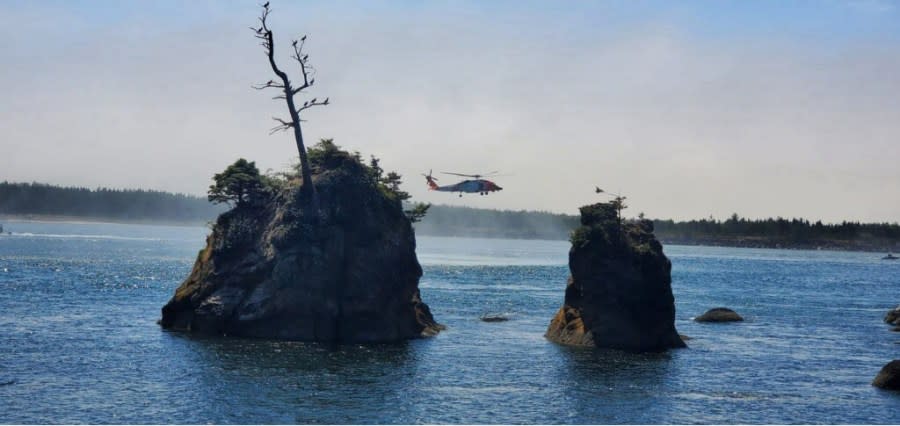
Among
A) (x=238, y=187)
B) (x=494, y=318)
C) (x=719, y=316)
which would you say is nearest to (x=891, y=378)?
(x=719, y=316)

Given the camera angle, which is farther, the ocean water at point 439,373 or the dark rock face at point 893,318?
the dark rock face at point 893,318

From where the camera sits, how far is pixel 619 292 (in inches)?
2416

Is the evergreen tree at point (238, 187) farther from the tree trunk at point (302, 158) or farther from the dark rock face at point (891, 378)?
the dark rock face at point (891, 378)

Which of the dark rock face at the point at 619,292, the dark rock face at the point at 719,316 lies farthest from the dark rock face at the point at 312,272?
the dark rock face at the point at 719,316

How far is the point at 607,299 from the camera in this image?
61656 mm

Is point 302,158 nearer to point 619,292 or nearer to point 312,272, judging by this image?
point 312,272

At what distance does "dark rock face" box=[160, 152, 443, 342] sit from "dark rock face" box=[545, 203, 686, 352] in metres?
11.9

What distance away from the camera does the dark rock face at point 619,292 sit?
61.4m

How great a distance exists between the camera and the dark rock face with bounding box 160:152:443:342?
61.1 m

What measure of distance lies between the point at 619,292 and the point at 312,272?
67.3ft

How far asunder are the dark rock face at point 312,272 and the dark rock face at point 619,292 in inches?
468

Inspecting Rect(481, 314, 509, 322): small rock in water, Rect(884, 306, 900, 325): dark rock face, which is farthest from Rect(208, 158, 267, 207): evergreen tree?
Rect(884, 306, 900, 325): dark rock face

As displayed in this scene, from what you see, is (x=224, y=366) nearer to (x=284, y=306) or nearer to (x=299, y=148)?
(x=284, y=306)

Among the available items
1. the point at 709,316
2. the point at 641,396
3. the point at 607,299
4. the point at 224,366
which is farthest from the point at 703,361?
the point at 224,366
